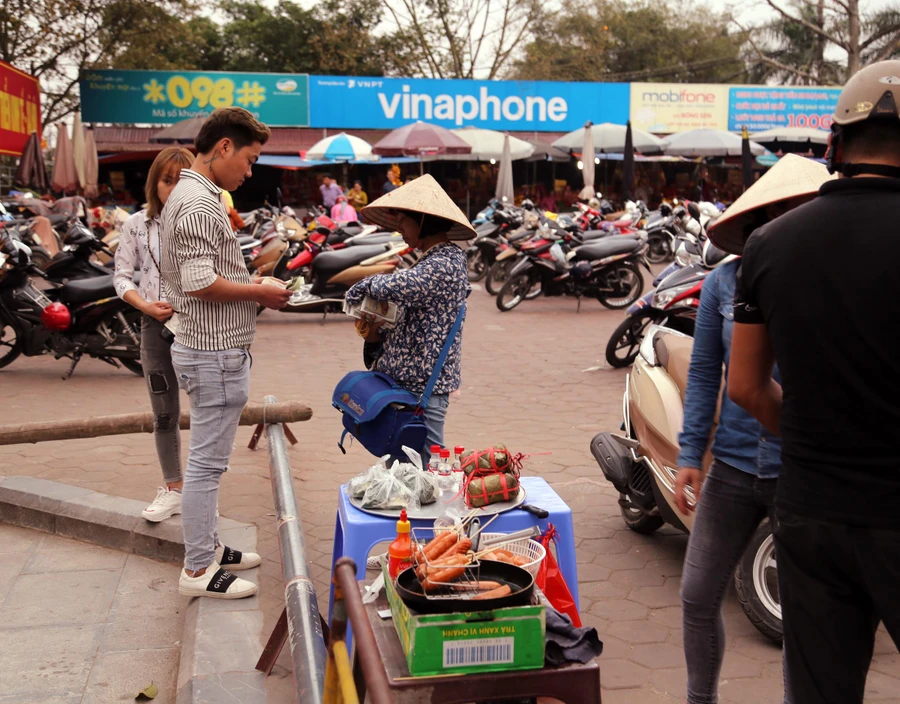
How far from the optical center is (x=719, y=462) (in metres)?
2.64

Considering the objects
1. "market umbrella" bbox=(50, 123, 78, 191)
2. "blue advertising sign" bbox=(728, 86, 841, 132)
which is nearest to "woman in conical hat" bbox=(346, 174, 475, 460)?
"market umbrella" bbox=(50, 123, 78, 191)

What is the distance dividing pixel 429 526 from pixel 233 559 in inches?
51.2

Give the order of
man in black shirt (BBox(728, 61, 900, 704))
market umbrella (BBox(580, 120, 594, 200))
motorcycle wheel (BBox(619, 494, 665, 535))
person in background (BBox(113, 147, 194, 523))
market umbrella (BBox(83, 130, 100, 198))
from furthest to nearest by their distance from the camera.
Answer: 1. market umbrella (BBox(83, 130, 100, 198))
2. market umbrella (BBox(580, 120, 594, 200))
3. motorcycle wheel (BBox(619, 494, 665, 535))
4. person in background (BBox(113, 147, 194, 523))
5. man in black shirt (BBox(728, 61, 900, 704))

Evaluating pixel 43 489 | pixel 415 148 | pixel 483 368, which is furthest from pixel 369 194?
pixel 43 489

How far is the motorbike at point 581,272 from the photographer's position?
12453 mm

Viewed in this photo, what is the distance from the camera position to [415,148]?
19.1 metres

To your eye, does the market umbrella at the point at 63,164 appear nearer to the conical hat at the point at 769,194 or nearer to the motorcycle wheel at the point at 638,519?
the motorcycle wheel at the point at 638,519

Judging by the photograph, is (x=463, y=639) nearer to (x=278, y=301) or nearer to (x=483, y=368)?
(x=278, y=301)

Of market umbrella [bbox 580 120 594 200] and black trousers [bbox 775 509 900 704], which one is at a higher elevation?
market umbrella [bbox 580 120 594 200]

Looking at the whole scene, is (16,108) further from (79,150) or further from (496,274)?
(496,274)

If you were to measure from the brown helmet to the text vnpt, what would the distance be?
80.8 ft

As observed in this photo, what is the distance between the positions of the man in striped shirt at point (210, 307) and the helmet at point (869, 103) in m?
2.21

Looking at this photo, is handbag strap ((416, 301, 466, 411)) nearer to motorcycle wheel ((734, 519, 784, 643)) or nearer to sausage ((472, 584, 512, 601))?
motorcycle wheel ((734, 519, 784, 643))

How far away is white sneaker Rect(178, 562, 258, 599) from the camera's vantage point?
370cm
